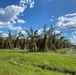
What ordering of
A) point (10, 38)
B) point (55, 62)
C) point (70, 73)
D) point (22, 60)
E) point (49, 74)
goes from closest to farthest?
1. point (49, 74)
2. point (70, 73)
3. point (55, 62)
4. point (22, 60)
5. point (10, 38)

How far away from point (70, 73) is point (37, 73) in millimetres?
4759

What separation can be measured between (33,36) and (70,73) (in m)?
35.2

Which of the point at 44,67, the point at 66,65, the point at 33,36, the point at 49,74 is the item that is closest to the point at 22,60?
the point at 44,67

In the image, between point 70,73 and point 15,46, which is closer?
point 70,73

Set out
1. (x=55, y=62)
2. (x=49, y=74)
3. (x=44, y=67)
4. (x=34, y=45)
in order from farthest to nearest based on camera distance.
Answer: (x=34, y=45), (x=55, y=62), (x=44, y=67), (x=49, y=74)

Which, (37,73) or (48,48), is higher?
(48,48)

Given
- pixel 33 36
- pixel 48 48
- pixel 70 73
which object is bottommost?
pixel 70 73

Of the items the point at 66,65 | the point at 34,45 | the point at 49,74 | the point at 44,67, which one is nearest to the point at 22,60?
the point at 44,67

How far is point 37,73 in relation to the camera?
82.4ft

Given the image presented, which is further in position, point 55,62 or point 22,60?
point 22,60

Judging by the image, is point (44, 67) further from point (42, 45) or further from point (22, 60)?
point (42, 45)

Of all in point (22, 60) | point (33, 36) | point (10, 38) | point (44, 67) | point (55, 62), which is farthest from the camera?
point (10, 38)

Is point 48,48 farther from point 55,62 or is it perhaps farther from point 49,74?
point 49,74

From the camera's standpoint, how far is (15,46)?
84.6m
